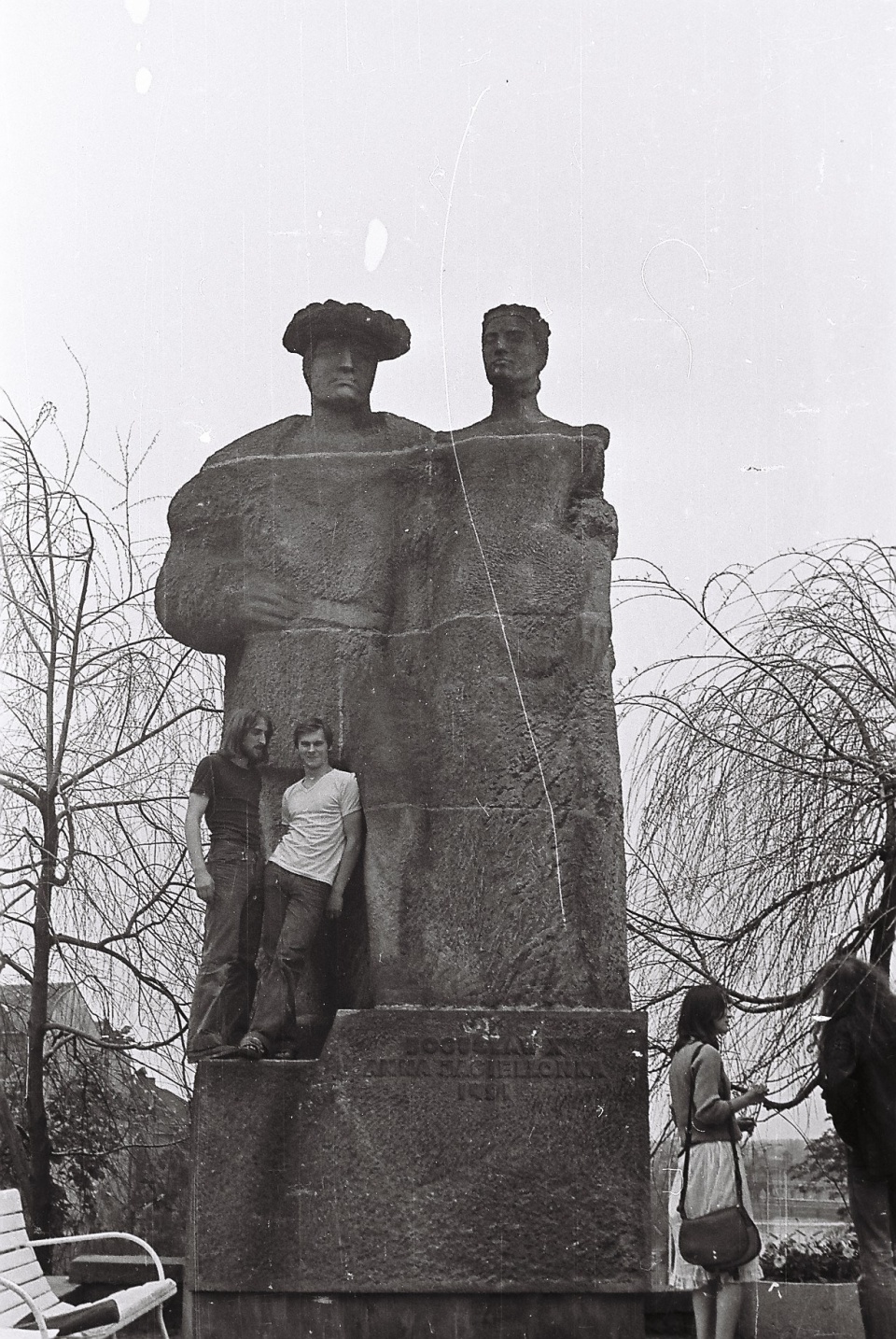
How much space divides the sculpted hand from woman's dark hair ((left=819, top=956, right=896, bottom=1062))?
2.24m

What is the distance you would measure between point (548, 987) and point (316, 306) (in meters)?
2.70

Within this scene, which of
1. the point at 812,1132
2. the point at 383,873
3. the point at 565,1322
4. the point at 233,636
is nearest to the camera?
the point at 565,1322

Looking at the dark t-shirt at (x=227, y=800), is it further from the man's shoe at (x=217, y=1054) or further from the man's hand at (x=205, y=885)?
the man's shoe at (x=217, y=1054)

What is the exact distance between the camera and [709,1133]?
5.11 m

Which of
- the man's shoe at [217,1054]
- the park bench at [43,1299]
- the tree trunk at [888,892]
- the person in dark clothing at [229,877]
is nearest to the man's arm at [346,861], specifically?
the person in dark clothing at [229,877]

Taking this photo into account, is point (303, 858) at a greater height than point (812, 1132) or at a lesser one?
greater

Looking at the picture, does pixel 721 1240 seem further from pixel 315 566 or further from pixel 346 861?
pixel 315 566

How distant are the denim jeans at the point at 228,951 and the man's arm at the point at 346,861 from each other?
11.1 inches

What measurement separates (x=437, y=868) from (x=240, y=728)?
2.92 ft

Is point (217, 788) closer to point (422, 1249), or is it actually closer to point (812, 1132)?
point (422, 1249)

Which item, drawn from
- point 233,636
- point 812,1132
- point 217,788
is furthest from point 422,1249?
point 812,1132

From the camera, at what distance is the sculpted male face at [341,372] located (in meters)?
6.43

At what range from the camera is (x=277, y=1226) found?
537cm

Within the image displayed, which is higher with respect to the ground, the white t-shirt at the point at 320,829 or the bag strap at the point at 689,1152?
the white t-shirt at the point at 320,829
